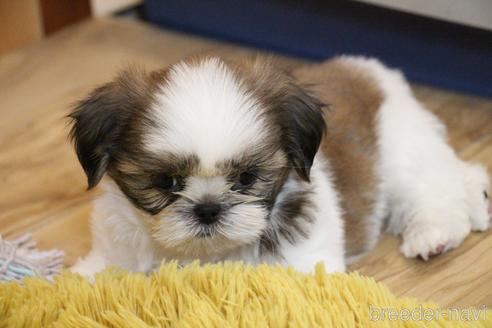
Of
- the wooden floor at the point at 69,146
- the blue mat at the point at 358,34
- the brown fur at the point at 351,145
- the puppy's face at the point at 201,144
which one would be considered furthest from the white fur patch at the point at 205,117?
the blue mat at the point at 358,34

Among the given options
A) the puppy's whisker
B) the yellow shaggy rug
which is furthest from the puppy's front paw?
the puppy's whisker

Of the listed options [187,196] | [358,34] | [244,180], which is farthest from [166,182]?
[358,34]

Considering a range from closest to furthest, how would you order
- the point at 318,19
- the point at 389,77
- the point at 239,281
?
the point at 239,281
the point at 389,77
the point at 318,19

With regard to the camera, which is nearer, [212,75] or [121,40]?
[212,75]

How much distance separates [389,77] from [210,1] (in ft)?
4.70

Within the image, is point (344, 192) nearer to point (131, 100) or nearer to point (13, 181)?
point (131, 100)

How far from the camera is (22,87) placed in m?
3.71

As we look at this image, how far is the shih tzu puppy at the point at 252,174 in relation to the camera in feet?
5.96

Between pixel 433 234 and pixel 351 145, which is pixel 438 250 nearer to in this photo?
pixel 433 234

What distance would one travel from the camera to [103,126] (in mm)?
1938

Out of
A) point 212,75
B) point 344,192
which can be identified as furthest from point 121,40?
point 212,75

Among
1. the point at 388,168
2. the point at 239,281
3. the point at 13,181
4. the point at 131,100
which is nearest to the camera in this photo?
the point at 239,281

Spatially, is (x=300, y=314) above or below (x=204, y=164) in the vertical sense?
below

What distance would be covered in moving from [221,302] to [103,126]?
53cm
